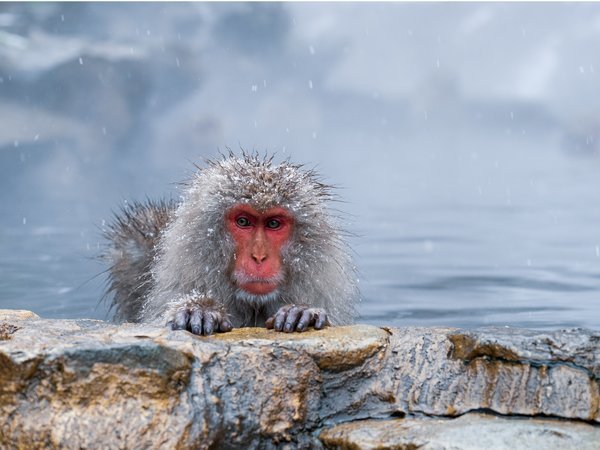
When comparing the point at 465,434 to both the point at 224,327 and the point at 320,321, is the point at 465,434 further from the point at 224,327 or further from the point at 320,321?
Answer: the point at 224,327

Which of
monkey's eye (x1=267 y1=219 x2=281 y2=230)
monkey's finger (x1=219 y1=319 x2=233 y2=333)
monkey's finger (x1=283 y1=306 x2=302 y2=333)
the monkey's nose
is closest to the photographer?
monkey's finger (x1=283 y1=306 x2=302 y2=333)

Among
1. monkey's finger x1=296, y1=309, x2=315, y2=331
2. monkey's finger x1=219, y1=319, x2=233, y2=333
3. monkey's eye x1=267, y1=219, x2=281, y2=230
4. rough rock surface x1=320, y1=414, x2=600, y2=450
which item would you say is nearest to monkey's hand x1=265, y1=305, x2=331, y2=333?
monkey's finger x1=296, y1=309, x2=315, y2=331

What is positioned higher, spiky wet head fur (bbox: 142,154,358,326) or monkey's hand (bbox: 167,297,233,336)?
spiky wet head fur (bbox: 142,154,358,326)

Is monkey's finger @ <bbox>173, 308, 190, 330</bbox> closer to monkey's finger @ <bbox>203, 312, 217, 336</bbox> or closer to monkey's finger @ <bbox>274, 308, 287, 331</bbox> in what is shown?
monkey's finger @ <bbox>203, 312, 217, 336</bbox>

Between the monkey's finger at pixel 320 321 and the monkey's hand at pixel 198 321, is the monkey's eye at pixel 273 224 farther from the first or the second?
the monkey's finger at pixel 320 321

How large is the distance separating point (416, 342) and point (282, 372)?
23.8 inches

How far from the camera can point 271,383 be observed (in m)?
3.10

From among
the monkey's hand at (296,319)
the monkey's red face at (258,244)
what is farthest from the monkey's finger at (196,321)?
the monkey's red face at (258,244)

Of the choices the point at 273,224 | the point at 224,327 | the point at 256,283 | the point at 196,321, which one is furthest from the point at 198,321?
the point at 273,224

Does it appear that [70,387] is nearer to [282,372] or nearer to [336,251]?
[282,372]

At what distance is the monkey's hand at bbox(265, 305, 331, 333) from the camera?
3.53 metres

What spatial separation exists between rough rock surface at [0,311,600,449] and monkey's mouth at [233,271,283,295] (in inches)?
24.6

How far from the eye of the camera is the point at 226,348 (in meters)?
3.12

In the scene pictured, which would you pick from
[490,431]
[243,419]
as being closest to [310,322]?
[243,419]
